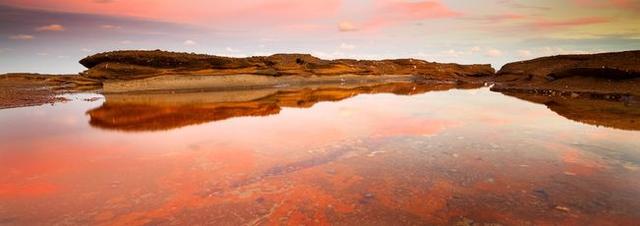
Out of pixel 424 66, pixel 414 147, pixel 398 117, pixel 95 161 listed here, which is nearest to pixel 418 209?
pixel 414 147

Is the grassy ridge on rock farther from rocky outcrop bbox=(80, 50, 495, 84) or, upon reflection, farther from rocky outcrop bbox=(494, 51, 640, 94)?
rocky outcrop bbox=(494, 51, 640, 94)

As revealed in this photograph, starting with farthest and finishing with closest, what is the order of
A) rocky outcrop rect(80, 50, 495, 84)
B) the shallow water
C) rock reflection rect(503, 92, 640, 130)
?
rocky outcrop rect(80, 50, 495, 84), rock reflection rect(503, 92, 640, 130), the shallow water

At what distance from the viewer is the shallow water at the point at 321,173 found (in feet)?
10.0

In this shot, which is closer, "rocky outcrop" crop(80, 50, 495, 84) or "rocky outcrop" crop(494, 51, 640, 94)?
"rocky outcrop" crop(494, 51, 640, 94)

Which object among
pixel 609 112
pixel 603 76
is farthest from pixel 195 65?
pixel 603 76

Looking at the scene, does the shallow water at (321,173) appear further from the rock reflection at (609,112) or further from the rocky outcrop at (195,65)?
the rocky outcrop at (195,65)

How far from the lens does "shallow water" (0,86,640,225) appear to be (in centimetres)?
305

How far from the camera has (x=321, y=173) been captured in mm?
4199

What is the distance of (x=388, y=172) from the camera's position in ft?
13.7

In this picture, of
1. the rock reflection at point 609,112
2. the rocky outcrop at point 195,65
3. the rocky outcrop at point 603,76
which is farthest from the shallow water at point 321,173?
the rocky outcrop at point 195,65

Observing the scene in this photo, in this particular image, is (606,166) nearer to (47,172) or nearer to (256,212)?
(256,212)

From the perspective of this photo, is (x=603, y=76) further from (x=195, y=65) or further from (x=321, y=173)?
(x=195, y=65)

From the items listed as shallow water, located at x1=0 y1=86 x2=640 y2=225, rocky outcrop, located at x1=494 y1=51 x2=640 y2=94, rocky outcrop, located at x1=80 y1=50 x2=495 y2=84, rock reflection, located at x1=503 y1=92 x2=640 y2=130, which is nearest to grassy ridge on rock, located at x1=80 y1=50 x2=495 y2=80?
rocky outcrop, located at x1=80 y1=50 x2=495 y2=84

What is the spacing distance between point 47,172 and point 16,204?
3.23 ft
